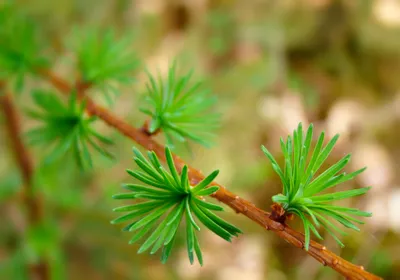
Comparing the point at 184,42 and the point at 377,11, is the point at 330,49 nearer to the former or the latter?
the point at 377,11

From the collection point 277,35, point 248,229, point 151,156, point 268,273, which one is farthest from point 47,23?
point 151,156

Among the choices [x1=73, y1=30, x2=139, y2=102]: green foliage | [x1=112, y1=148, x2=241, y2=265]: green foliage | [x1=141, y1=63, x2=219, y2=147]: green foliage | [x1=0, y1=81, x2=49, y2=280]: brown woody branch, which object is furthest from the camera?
[x1=0, y1=81, x2=49, y2=280]: brown woody branch

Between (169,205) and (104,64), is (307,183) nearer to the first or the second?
(169,205)

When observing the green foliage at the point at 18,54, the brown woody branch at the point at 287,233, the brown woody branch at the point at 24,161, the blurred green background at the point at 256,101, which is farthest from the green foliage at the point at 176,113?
the blurred green background at the point at 256,101

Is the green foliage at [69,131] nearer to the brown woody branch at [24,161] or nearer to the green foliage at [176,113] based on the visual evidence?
the green foliage at [176,113]

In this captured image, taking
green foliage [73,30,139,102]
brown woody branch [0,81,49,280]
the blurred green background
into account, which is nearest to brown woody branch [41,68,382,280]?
green foliage [73,30,139,102]

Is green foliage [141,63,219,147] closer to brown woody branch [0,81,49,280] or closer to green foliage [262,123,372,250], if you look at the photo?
green foliage [262,123,372,250]
